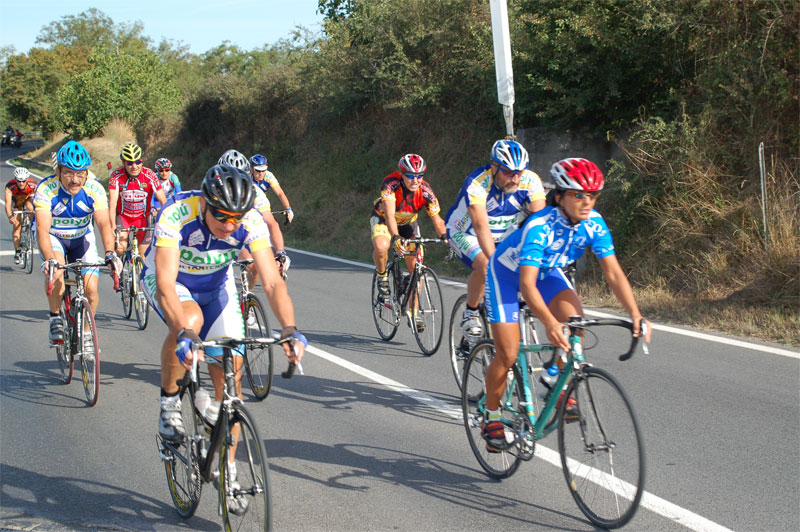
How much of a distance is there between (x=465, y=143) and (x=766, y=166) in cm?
925

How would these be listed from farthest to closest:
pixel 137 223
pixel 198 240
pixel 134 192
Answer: pixel 137 223, pixel 134 192, pixel 198 240

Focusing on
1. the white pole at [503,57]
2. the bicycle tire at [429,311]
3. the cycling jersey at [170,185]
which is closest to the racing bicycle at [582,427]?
the bicycle tire at [429,311]

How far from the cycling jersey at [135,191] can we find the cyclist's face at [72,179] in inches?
113

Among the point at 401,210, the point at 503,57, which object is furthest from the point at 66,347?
the point at 503,57

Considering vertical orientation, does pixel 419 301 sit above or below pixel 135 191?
below

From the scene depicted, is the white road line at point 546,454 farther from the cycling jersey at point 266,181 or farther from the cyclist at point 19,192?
the cyclist at point 19,192

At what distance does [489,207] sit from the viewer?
6.34m

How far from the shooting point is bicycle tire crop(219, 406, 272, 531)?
360cm

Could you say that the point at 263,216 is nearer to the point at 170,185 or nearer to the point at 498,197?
the point at 498,197

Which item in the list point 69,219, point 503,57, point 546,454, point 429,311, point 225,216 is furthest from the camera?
point 503,57

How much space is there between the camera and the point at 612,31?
12.3 metres

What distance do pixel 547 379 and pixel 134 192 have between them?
7776 millimetres

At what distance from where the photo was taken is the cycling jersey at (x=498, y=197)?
613cm

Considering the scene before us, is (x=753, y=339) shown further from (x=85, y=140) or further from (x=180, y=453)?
(x=85, y=140)
